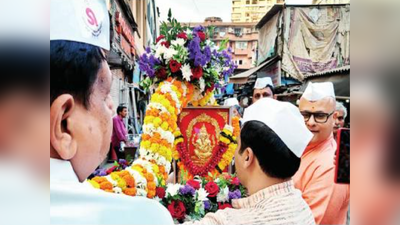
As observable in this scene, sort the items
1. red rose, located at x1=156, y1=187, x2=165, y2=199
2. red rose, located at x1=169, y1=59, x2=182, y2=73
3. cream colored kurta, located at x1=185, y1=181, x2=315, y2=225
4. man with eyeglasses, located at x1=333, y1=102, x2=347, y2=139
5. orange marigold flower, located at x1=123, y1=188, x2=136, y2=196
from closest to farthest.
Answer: cream colored kurta, located at x1=185, y1=181, x2=315, y2=225, orange marigold flower, located at x1=123, y1=188, x2=136, y2=196, red rose, located at x1=156, y1=187, x2=165, y2=199, red rose, located at x1=169, y1=59, x2=182, y2=73, man with eyeglasses, located at x1=333, y1=102, x2=347, y2=139

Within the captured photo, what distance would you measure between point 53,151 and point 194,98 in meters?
2.67

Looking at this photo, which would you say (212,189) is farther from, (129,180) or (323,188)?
(323,188)

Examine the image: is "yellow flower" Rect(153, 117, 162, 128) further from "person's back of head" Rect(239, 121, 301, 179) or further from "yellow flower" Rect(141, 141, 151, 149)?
"person's back of head" Rect(239, 121, 301, 179)

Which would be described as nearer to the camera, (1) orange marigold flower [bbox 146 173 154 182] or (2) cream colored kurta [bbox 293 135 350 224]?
(2) cream colored kurta [bbox 293 135 350 224]

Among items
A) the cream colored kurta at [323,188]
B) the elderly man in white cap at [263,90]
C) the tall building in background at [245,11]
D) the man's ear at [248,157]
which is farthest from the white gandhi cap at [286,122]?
the elderly man in white cap at [263,90]

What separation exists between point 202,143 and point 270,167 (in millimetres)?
2054

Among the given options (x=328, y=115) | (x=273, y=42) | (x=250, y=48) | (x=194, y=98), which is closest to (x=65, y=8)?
(x=328, y=115)

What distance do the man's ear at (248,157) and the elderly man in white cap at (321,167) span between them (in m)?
0.76

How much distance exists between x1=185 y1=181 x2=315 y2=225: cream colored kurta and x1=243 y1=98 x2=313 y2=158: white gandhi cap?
0.17m

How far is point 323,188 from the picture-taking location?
74.1 inches

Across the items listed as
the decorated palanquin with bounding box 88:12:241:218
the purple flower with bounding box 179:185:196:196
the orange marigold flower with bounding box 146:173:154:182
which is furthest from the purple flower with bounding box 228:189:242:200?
the orange marigold flower with bounding box 146:173:154:182

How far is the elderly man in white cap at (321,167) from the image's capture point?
6.04 ft

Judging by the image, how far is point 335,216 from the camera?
1.86 meters

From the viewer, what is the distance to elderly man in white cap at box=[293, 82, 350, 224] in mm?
1842
